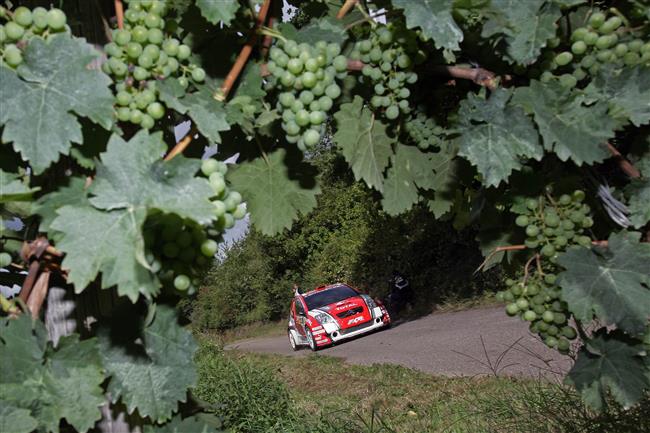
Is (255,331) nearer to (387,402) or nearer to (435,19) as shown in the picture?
(387,402)

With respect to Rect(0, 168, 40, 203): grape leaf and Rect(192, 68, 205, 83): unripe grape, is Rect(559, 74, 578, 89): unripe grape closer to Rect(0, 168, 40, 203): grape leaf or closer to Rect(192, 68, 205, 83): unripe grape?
Rect(192, 68, 205, 83): unripe grape

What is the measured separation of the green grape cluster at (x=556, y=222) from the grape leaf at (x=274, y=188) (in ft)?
1.59

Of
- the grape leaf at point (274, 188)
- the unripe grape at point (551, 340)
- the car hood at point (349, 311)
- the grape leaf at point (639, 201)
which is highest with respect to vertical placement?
the grape leaf at point (639, 201)

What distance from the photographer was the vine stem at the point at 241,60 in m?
1.14

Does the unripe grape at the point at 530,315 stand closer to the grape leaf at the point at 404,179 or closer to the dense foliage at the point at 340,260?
the grape leaf at the point at 404,179

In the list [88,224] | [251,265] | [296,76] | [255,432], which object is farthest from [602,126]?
[251,265]

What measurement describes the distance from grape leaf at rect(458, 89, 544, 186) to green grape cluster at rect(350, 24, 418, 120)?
0.56 ft

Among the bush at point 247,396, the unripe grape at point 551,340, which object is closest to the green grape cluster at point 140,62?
the unripe grape at point 551,340

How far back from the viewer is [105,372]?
1.00 meters

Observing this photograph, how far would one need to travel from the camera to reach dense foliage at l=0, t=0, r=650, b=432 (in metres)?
0.85

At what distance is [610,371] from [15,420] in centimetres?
116

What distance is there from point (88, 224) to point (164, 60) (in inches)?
11.9

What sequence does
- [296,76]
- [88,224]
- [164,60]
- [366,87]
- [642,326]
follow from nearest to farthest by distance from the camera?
[88,224] → [164,60] → [296,76] → [642,326] → [366,87]

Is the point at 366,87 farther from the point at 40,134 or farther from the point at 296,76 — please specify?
the point at 40,134
